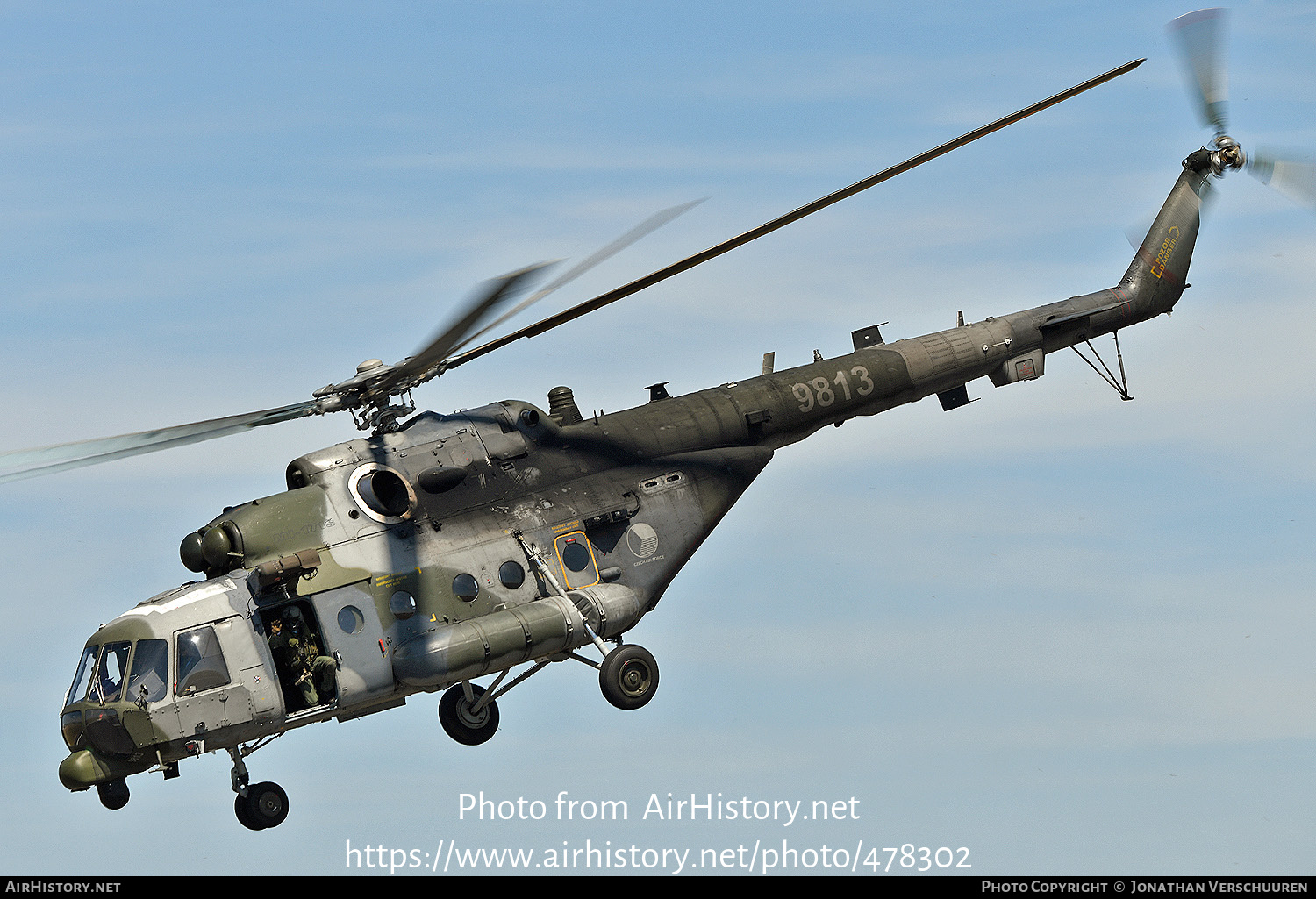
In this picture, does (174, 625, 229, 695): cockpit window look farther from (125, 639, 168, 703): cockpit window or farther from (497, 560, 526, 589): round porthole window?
(497, 560, 526, 589): round porthole window

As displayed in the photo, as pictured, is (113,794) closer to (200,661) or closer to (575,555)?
(200,661)

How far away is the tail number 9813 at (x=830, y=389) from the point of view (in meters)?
27.0

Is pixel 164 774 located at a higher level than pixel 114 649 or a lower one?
lower

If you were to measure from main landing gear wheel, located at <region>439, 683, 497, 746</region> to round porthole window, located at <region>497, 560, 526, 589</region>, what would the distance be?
8.61 ft

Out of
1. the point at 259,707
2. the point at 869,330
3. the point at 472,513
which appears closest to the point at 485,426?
the point at 472,513

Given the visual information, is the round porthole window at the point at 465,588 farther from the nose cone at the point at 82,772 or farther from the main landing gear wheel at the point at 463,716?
the nose cone at the point at 82,772

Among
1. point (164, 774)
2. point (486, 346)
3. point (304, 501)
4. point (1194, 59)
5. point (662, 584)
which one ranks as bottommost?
point (164, 774)

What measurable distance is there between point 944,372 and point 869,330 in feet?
5.02

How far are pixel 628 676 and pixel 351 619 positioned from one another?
411 centimetres

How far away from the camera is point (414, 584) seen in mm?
22891

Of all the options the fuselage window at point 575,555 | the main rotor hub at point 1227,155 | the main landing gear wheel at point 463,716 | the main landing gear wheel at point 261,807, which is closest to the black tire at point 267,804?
the main landing gear wheel at point 261,807

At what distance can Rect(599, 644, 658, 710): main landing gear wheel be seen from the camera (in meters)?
23.3

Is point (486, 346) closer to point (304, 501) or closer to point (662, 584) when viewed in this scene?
point (304, 501)

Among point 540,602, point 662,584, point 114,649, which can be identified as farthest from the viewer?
point 662,584
